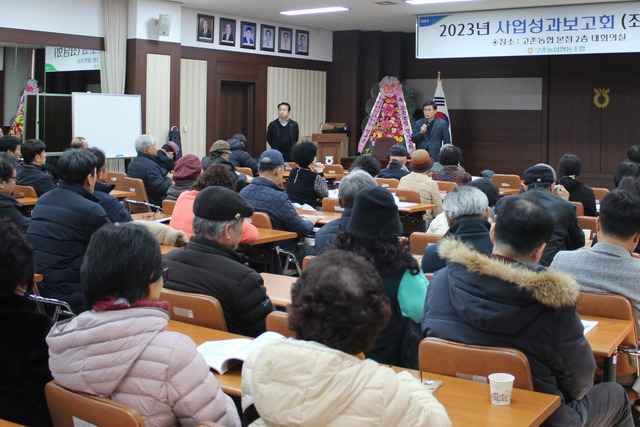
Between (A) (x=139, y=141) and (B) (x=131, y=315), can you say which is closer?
(B) (x=131, y=315)

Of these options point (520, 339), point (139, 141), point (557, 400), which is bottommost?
point (557, 400)

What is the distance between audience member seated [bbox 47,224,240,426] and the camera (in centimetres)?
195

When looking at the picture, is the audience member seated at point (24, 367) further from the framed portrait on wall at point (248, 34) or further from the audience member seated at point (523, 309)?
the framed portrait on wall at point (248, 34)

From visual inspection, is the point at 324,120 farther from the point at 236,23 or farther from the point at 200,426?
the point at 200,426

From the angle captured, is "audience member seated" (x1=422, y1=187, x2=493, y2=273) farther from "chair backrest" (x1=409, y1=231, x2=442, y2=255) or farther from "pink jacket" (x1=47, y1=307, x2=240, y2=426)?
"pink jacket" (x1=47, y1=307, x2=240, y2=426)

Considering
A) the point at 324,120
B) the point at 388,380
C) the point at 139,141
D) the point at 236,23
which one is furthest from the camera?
the point at 324,120

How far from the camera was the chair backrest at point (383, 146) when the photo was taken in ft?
42.3

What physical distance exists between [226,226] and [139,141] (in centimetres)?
530

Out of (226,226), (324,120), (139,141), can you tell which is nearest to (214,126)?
(324,120)

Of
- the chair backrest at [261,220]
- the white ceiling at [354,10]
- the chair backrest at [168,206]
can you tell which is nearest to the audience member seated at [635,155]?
the white ceiling at [354,10]

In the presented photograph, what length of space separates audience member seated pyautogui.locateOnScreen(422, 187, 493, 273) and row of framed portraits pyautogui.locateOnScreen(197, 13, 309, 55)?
30.7 ft

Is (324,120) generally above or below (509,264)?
above

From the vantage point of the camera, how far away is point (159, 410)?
1.99 metres

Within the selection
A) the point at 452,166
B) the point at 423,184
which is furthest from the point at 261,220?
the point at 452,166
